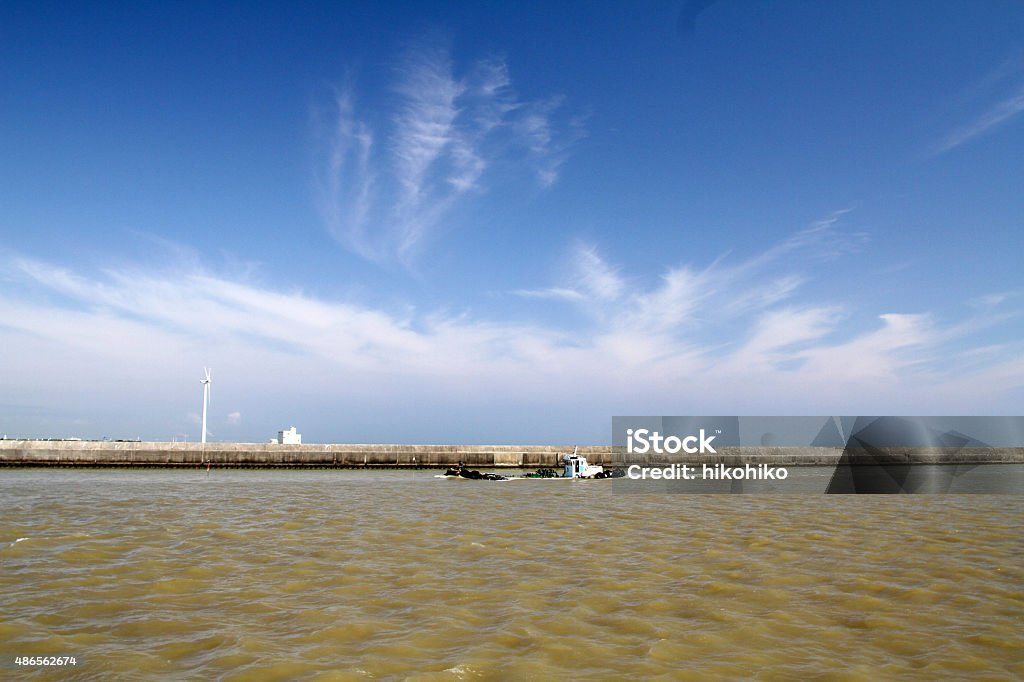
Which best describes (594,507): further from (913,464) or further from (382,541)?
(913,464)

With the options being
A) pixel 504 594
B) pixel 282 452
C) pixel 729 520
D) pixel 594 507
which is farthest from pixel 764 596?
pixel 282 452

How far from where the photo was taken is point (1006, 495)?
30031mm

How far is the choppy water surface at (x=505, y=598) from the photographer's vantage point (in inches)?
244

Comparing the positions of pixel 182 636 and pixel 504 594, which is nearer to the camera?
pixel 182 636

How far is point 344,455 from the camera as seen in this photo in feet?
173

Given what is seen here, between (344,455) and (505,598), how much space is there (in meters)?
46.8

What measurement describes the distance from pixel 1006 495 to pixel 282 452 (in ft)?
161

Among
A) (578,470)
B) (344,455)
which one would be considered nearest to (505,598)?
(578,470)

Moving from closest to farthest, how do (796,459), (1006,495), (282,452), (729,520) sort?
(729,520) < (1006,495) < (282,452) < (796,459)

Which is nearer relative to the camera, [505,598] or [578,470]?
[505,598]

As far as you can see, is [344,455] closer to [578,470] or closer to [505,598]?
[578,470]

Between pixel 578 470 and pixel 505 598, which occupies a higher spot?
pixel 505 598

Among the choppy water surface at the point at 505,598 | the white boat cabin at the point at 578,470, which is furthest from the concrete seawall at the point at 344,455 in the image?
the choppy water surface at the point at 505,598

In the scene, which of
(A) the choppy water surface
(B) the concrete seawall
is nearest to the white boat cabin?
(B) the concrete seawall
